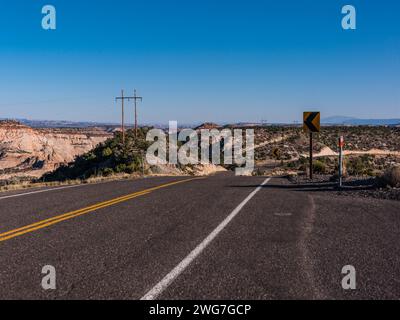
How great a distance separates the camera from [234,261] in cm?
586

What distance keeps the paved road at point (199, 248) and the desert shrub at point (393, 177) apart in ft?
8.76

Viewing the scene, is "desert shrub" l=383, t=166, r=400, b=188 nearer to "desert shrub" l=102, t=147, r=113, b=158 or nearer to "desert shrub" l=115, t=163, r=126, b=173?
"desert shrub" l=115, t=163, r=126, b=173

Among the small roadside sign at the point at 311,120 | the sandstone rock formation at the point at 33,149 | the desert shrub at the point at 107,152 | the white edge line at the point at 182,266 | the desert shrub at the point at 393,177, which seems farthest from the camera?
the sandstone rock formation at the point at 33,149

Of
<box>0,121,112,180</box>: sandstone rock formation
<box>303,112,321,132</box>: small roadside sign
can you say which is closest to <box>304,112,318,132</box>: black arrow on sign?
<box>303,112,321,132</box>: small roadside sign

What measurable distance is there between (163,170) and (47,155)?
54841mm

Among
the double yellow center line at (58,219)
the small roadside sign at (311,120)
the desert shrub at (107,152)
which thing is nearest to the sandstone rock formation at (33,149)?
the desert shrub at (107,152)

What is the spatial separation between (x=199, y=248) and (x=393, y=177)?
9.29 meters

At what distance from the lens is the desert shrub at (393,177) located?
13484 millimetres

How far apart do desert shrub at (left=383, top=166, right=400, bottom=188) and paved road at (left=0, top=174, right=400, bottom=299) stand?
2670 mm

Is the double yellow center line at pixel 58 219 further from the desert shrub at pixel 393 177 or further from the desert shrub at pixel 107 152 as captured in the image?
the desert shrub at pixel 107 152

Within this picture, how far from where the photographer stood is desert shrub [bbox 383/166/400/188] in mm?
13484

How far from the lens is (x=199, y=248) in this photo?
21.4 feet

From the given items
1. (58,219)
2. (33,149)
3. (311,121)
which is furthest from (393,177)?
(33,149)
